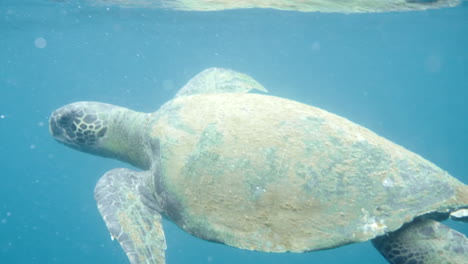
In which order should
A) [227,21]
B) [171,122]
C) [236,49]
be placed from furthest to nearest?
[236,49] → [227,21] → [171,122]

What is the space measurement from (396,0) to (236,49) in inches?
985

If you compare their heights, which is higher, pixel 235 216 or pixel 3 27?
pixel 235 216

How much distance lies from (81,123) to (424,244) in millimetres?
4147

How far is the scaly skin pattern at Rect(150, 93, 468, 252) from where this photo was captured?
8.87ft

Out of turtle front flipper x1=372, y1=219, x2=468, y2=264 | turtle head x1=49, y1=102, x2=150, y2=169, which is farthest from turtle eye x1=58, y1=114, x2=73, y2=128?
turtle front flipper x1=372, y1=219, x2=468, y2=264

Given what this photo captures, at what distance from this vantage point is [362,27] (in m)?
21.1

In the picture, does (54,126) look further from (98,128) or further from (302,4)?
(302,4)

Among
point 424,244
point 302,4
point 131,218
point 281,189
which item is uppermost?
point 302,4

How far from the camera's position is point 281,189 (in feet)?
9.21

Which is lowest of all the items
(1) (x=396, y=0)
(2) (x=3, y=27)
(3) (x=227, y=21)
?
(2) (x=3, y=27)

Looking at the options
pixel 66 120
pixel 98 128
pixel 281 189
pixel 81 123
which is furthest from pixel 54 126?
pixel 281 189

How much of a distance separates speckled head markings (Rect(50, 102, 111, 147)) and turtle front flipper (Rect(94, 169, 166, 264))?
0.92m

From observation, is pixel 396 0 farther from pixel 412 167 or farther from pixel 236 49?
pixel 236 49

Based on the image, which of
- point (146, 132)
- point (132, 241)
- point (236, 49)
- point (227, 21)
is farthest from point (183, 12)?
point (236, 49)
